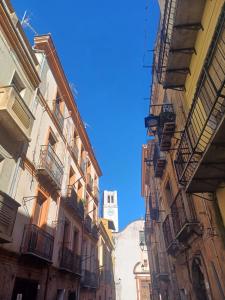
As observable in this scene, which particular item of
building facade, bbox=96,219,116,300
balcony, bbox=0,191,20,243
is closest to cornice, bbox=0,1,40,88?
balcony, bbox=0,191,20,243

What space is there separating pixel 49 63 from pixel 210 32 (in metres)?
9.37

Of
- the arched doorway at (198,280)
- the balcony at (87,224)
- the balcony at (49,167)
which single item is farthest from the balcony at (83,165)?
the arched doorway at (198,280)

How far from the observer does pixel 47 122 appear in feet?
40.1

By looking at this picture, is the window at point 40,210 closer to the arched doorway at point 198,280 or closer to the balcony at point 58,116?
the balcony at point 58,116

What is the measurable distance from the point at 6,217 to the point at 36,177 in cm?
320

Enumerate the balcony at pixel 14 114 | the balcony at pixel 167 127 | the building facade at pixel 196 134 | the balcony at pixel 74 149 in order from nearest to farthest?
the building facade at pixel 196 134
the balcony at pixel 14 114
the balcony at pixel 167 127
the balcony at pixel 74 149

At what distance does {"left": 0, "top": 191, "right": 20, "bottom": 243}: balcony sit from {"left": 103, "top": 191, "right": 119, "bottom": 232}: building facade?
57.3 meters

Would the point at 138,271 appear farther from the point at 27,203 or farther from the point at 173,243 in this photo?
the point at 27,203

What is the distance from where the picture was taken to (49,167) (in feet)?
36.0

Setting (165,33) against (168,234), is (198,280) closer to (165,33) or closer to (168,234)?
(168,234)

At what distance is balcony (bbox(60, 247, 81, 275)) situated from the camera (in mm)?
11461

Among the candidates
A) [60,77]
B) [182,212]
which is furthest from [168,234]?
[60,77]

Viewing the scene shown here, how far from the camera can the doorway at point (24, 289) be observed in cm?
781

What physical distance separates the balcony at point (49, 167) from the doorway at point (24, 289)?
13.0 ft
